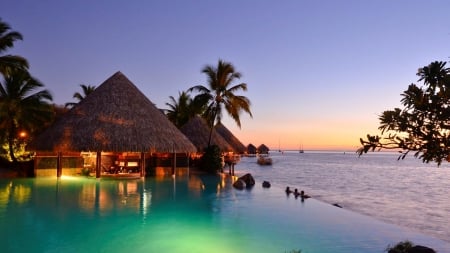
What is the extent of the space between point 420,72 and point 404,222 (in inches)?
433

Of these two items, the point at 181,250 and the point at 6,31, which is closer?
the point at 181,250

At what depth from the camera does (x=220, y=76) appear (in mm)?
25750

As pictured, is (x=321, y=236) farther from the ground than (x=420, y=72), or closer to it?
closer to it

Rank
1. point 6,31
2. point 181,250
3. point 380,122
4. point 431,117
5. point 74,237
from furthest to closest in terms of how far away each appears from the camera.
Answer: point 6,31 → point 74,237 → point 181,250 → point 380,122 → point 431,117

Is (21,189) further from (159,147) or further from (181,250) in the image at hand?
(181,250)

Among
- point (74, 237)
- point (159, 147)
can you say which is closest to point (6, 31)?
point (159, 147)

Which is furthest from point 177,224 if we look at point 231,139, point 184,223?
point 231,139

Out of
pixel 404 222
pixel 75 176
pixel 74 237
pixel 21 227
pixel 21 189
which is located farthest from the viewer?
pixel 75 176

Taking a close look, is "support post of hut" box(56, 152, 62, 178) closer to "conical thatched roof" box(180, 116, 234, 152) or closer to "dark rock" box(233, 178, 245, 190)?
"dark rock" box(233, 178, 245, 190)

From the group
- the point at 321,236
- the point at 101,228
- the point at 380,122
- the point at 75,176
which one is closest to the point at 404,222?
the point at 321,236

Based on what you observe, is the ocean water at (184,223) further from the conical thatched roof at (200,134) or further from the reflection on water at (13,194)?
the conical thatched roof at (200,134)

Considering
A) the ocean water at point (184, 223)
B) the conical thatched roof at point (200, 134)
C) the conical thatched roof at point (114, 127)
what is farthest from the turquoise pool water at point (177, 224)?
the conical thatched roof at point (200, 134)

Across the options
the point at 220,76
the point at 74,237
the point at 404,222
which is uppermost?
the point at 220,76

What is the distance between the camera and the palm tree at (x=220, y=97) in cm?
2572
